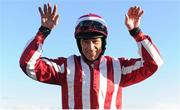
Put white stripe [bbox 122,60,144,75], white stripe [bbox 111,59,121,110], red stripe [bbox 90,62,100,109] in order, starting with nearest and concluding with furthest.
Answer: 1. red stripe [bbox 90,62,100,109]
2. white stripe [bbox 111,59,121,110]
3. white stripe [bbox 122,60,144,75]

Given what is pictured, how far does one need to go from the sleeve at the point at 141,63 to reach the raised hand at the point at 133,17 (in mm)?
112

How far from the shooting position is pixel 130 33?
4.21 m

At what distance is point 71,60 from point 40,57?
34 cm

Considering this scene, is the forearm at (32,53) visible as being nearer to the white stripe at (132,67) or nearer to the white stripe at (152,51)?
the white stripe at (132,67)

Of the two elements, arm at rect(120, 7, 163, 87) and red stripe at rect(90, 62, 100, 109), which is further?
arm at rect(120, 7, 163, 87)

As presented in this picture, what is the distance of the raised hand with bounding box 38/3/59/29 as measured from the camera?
417 cm

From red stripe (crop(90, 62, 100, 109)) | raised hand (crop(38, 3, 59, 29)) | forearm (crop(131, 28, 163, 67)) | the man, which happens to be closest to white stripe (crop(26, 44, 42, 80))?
A: the man

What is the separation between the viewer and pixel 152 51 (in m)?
4.16

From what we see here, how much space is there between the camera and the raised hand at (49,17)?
4.17m

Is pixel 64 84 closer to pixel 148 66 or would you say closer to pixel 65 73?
pixel 65 73

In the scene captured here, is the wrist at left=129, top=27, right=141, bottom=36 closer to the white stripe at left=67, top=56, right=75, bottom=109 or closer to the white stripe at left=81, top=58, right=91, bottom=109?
the white stripe at left=81, top=58, right=91, bottom=109

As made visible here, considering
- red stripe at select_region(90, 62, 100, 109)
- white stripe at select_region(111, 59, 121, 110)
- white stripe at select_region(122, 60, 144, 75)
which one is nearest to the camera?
red stripe at select_region(90, 62, 100, 109)

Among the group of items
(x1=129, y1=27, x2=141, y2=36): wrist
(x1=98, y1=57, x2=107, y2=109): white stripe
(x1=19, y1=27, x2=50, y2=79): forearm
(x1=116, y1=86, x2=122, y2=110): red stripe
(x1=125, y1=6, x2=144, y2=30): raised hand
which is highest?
(x1=125, y1=6, x2=144, y2=30): raised hand

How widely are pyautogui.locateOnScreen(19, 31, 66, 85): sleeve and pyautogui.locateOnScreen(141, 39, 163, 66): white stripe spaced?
921mm
